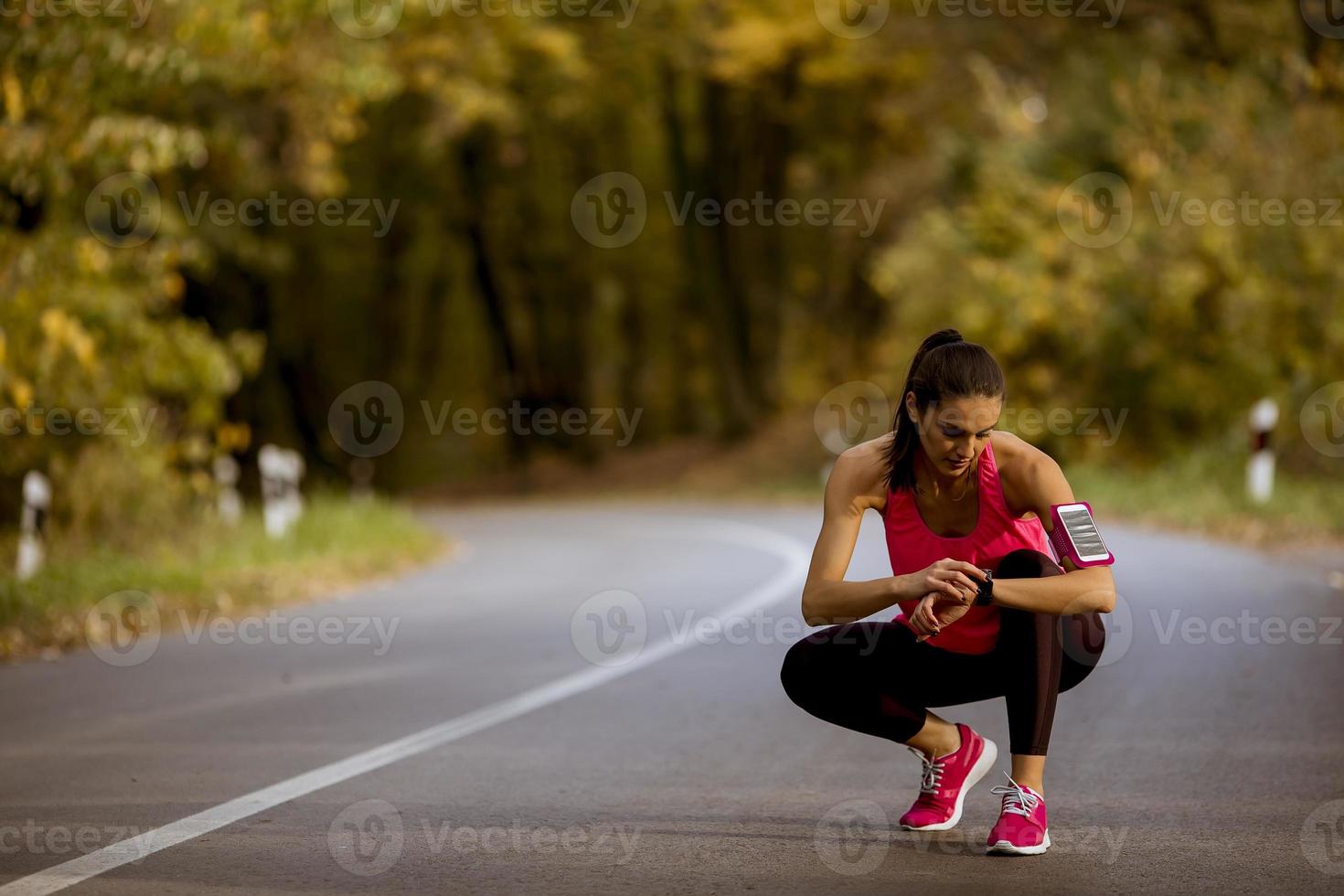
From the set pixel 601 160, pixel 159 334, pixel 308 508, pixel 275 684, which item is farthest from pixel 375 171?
pixel 275 684

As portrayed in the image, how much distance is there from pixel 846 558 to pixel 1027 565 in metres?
0.52

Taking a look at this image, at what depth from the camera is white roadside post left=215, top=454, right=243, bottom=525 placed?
17497 millimetres

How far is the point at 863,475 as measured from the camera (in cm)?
548

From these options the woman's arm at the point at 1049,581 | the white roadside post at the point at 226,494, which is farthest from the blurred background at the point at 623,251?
the woman's arm at the point at 1049,581

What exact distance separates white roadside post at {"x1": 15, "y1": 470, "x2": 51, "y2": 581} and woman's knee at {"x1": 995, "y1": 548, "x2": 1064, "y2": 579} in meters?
9.65

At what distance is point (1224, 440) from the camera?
23.3 meters

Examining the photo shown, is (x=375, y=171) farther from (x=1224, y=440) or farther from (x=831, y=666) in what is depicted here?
(x=831, y=666)

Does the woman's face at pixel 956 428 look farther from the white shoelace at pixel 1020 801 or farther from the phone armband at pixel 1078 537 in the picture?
the white shoelace at pixel 1020 801

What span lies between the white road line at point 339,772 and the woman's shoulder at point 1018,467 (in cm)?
266

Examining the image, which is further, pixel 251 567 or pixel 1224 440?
pixel 1224 440

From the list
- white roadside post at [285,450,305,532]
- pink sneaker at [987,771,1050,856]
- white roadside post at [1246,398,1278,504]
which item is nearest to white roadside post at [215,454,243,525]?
white roadside post at [285,450,305,532]

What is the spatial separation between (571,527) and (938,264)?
7.25 m

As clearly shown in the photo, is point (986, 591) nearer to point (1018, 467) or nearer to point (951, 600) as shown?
point (951, 600)

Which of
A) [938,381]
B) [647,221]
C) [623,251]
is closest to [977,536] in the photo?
[938,381]
